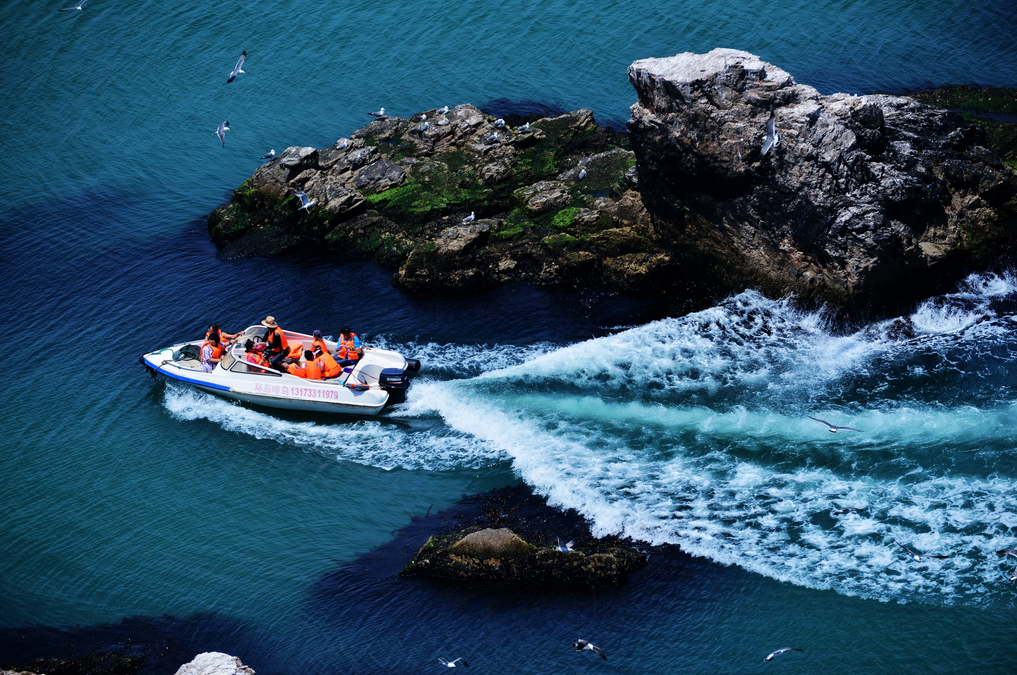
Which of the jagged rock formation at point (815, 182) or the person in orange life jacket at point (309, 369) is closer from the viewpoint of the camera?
the jagged rock formation at point (815, 182)

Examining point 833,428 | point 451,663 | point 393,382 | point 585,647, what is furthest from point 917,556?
point 393,382

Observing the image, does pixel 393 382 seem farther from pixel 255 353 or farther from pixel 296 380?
pixel 255 353

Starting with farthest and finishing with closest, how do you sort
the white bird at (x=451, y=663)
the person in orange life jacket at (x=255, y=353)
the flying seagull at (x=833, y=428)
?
1. the person in orange life jacket at (x=255, y=353)
2. the flying seagull at (x=833, y=428)
3. the white bird at (x=451, y=663)

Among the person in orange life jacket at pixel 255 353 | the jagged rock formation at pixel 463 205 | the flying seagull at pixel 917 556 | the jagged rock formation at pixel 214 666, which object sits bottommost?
the flying seagull at pixel 917 556

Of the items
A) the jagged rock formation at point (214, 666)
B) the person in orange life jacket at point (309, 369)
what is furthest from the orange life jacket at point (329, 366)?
the jagged rock formation at point (214, 666)

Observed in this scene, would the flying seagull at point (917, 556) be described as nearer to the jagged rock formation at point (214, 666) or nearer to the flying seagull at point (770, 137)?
the flying seagull at point (770, 137)

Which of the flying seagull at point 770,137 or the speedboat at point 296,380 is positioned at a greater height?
the flying seagull at point 770,137

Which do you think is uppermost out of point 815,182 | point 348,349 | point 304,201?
point 815,182

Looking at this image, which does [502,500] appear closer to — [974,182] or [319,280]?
[319,280]
